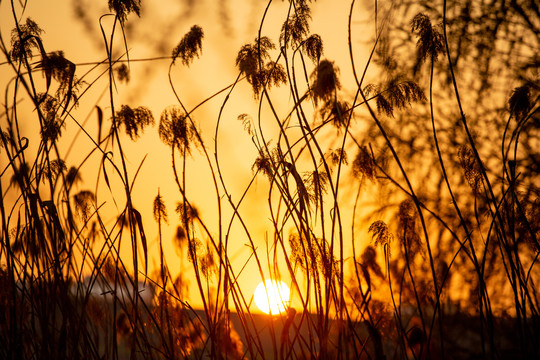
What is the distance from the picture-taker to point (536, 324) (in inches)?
52.7

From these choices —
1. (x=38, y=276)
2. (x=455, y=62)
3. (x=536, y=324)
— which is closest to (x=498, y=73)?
(x=455, y=62)

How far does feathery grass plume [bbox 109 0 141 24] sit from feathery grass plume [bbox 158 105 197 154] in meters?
0.32

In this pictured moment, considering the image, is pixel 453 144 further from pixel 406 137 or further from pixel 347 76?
pixel 347 76

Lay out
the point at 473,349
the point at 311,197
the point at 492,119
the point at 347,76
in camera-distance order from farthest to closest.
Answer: the point at 473,349
the point at 492,119
the point at 347,76
the point at 311,197

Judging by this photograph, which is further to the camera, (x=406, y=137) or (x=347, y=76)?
(x=406, y=137)

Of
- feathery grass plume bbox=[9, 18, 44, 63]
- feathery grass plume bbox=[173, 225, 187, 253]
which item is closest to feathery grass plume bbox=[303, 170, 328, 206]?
feathery grass plume bbox=[173, 225, 187, 253]

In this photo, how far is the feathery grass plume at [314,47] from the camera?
1.38 meters

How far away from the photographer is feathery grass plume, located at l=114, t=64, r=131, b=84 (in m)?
1.63

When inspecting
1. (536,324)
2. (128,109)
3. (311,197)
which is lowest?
(536,324)

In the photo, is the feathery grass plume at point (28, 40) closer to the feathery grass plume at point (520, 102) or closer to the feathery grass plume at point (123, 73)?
the feathery grass plume at point (123, 73)

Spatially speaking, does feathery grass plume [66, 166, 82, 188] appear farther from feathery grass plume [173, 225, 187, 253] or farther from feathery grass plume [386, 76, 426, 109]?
feathery grass plume [386, 76, 426, 109]

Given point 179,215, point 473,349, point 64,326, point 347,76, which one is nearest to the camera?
point 64,326

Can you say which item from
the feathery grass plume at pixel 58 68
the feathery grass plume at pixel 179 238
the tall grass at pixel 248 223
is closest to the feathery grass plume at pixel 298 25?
the tall grass at pixel 248 223

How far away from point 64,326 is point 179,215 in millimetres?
509
